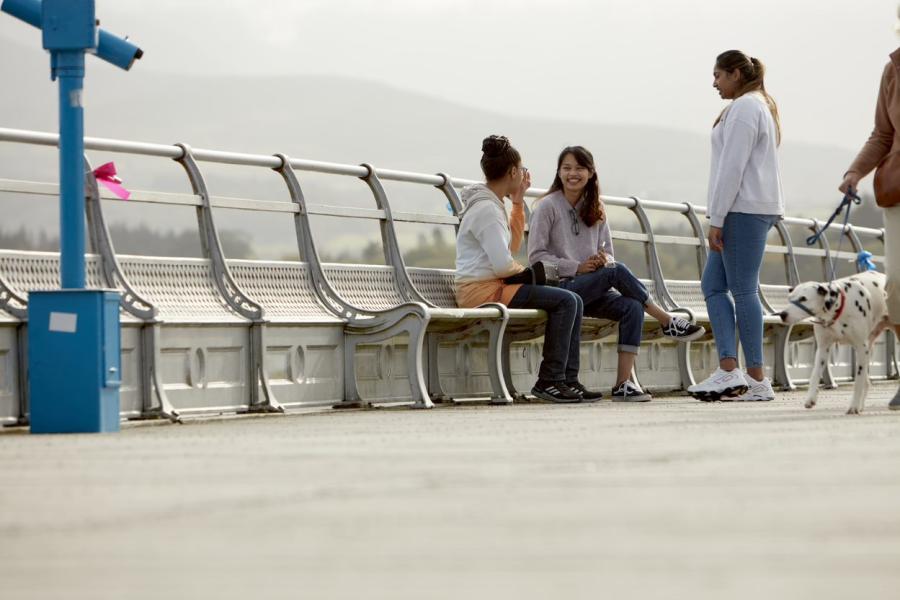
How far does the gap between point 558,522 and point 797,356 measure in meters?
12.5

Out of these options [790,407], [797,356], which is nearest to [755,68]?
[790,407]

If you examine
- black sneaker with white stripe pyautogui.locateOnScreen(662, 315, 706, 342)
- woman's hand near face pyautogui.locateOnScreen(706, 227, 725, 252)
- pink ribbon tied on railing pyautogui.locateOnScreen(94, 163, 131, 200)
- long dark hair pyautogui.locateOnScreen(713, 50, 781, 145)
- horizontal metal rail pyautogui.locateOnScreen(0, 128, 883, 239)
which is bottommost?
black sneaker with white stripe pyautogui.locateOnScreen(662, 315, 706, 342)

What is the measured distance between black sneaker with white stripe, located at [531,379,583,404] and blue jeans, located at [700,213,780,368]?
0.99 metres

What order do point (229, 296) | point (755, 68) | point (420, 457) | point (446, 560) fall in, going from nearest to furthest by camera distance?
1. point (446, 560)
2. point (420, 457)
3. point (229, 296)
4. point (755, 68)

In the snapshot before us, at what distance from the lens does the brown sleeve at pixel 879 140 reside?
30.9ft

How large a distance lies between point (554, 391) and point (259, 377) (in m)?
2.09

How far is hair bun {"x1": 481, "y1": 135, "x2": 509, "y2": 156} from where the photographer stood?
11148 mm

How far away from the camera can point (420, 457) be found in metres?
5.66

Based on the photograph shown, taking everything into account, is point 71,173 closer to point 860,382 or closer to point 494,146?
point 494,146

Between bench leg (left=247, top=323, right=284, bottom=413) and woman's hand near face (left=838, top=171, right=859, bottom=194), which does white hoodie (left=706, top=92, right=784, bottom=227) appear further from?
bench leg (left=247, top=323, right=284, bottom=413)

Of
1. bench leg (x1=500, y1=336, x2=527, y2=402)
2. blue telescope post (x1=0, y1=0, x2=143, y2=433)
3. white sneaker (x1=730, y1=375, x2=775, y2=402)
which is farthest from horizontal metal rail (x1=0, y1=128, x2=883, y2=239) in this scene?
white sneaker (x1=730, y1=375, x2=775, y2=402)

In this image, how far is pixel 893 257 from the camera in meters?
9.34

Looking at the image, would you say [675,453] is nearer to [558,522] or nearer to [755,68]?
[558,522]

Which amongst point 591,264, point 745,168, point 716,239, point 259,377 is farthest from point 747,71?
point 259,377
